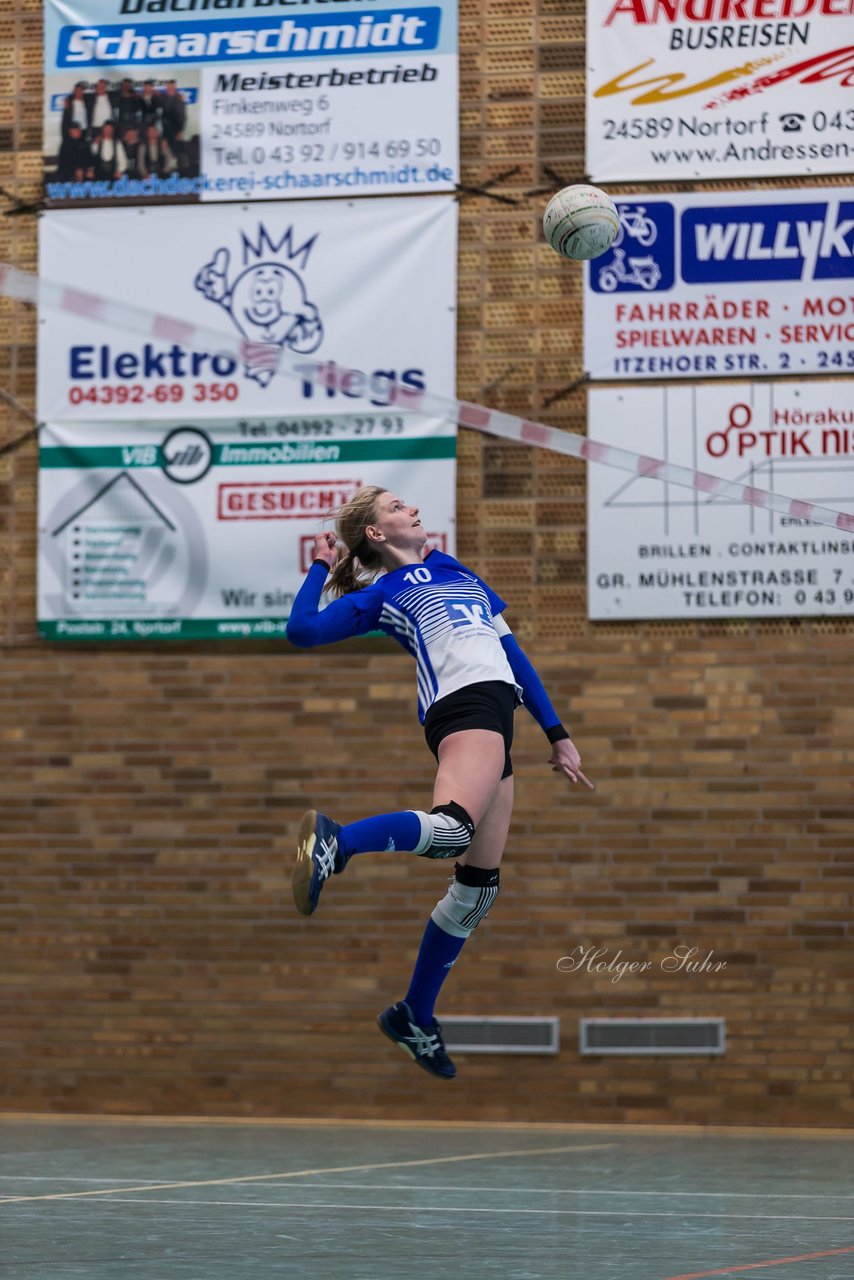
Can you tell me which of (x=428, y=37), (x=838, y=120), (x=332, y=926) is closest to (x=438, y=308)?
(x=428, y=37)

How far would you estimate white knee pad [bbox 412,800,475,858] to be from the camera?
627 cm

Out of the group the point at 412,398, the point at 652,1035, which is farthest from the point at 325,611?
the point at 652,1035

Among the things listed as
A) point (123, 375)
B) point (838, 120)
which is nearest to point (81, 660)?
point (123, 375)

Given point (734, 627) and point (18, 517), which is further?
point (18, 517)

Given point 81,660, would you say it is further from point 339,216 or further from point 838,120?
point 838,120

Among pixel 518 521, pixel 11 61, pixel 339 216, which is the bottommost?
pixel 518 521

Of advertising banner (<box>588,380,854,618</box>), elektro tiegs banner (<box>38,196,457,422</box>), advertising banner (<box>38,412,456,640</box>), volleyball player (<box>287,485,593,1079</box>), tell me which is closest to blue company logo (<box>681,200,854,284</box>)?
advertising banner (<box>588,380,854,618</box>)

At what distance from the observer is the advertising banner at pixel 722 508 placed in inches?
437

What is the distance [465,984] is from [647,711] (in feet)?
6.59

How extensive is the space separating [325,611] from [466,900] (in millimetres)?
1231

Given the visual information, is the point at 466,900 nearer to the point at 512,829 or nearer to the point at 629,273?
the point at 512,829

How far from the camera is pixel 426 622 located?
6.88m

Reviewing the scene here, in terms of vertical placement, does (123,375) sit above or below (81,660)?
above

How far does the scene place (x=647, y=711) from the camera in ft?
36.7
